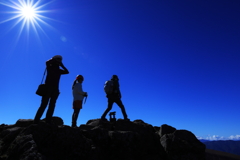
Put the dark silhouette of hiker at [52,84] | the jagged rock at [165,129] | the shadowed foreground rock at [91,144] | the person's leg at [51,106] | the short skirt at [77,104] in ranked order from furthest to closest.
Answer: the jagged rock at [165,129]
the short skirt at [77,104]
the person's leg at [51,106]
the dark silhouette of hiker at [52,84]
the shadowed foreground rock at [91,144]

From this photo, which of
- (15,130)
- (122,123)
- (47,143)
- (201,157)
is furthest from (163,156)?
(15,130)

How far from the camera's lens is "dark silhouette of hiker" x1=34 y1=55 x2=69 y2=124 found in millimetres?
6848

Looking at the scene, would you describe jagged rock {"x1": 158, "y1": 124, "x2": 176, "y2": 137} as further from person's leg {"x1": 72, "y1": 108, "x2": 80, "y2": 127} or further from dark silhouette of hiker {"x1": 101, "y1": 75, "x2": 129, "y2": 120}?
person's leg {"x1": 72, "y1": 108, "x2": 80, "y2": 127}

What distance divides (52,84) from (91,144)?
319cm

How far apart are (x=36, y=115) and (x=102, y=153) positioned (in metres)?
3.15

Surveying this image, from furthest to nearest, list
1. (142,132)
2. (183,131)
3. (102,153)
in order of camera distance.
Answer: (183,131), (142,132), (102,153)

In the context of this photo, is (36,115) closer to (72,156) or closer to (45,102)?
(45,102)

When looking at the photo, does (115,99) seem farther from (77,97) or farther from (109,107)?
(77,97)

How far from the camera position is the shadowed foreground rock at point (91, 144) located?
4802 mm

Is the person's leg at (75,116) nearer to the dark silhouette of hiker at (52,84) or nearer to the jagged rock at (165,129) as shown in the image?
the dark silhouette of hiker at (52,84)

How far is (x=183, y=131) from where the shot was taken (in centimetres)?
903

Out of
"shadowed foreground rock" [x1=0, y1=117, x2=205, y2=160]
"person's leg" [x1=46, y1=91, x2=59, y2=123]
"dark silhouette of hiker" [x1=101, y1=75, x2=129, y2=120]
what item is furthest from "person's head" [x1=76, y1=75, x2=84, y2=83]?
"shadowed foreground rock" [x1=0, y1=117, x2=205, y2=160]

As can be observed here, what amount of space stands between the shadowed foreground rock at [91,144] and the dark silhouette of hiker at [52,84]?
0.99 m

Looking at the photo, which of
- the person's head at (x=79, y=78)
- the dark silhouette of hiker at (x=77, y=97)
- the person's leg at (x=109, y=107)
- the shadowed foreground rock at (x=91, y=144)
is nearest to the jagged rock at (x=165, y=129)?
the shadowed foreground rock at (x=91, y=144)
